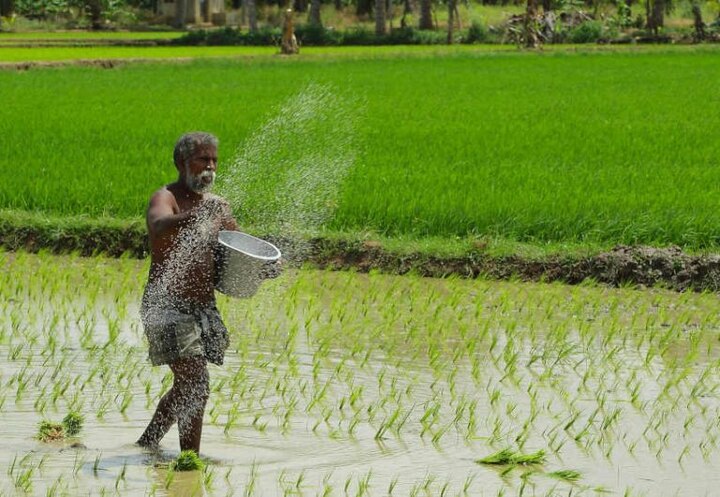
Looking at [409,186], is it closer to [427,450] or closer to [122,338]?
[122,338]

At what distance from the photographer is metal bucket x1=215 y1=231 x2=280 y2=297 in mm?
3680

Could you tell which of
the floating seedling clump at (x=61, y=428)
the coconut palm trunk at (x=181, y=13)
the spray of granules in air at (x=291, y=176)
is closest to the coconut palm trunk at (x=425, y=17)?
the coconut palm trunk at (x=181, y=13)

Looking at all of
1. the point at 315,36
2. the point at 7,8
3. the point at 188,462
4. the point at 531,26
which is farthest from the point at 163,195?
the point at 7,8

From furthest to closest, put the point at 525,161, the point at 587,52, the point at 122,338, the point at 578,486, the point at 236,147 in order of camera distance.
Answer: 1. the point at 587,52
2. the point at 236,147
3. the point at 525,161
4. the point at 122,338
5. the point at 578,486

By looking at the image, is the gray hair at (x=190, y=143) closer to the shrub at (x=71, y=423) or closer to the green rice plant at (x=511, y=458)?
the shrub at (x=71, y=423)

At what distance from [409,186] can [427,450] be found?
14.3 ft

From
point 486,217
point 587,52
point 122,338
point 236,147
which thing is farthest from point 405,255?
point 587,52

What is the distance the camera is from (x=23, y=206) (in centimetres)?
794

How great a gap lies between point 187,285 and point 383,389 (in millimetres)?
1111

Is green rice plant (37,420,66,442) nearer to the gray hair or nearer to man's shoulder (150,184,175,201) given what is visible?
man's shoulder (150,184,175,201)

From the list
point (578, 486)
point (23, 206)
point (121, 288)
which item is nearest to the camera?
point (578, 486)

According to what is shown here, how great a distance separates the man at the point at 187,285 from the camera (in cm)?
373

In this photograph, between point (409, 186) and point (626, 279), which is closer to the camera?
point (626, 279)

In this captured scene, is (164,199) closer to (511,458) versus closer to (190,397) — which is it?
(190,397)
